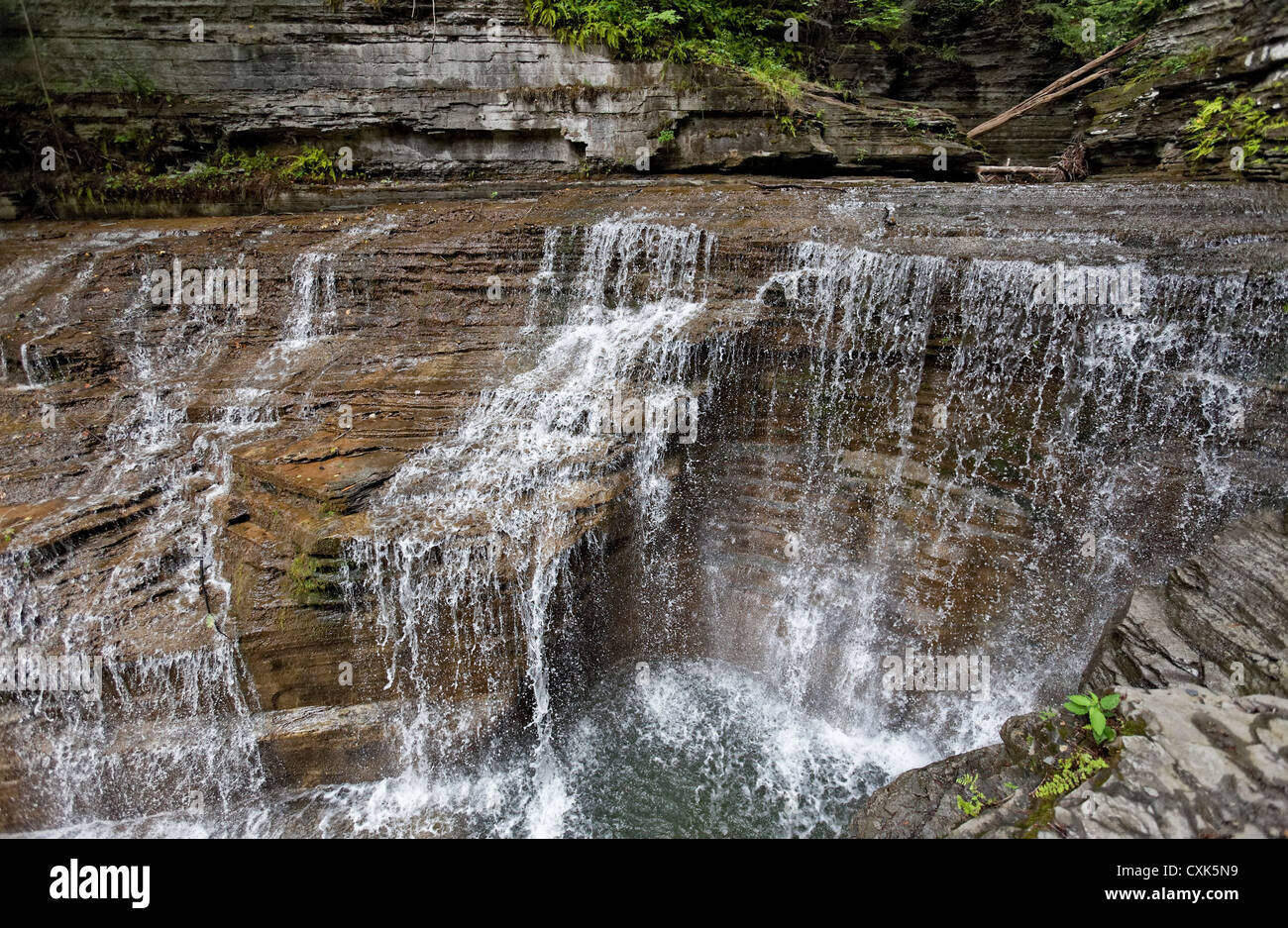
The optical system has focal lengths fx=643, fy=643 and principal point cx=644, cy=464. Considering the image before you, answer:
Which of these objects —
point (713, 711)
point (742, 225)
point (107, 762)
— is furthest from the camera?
point (742, 225)

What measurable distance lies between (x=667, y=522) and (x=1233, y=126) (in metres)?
7.89

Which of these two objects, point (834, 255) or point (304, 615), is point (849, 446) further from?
point (304, 615)

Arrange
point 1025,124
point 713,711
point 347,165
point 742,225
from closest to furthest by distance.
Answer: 1. point 713,711
2. point 742,225
3. point 347,165
4. point 1025,124

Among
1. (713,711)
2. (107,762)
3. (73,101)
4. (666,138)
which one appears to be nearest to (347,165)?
(73,101)

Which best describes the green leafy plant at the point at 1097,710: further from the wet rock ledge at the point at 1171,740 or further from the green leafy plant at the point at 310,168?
the green leafy plant at the point at 310,168

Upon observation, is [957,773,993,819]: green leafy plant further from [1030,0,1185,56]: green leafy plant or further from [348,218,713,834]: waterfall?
[1030,0,1185,56]: green leafy plant

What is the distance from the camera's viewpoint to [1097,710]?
13.6ft

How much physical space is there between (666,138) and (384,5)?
15.7 ft

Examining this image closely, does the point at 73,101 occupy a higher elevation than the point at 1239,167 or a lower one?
higher

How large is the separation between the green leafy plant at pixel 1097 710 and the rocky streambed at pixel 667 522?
19cm

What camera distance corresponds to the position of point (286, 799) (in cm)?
558

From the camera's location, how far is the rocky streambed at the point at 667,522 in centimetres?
537

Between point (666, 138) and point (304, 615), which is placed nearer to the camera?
point (304, 615)

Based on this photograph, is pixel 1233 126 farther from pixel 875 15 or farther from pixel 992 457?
pixel 875 15
